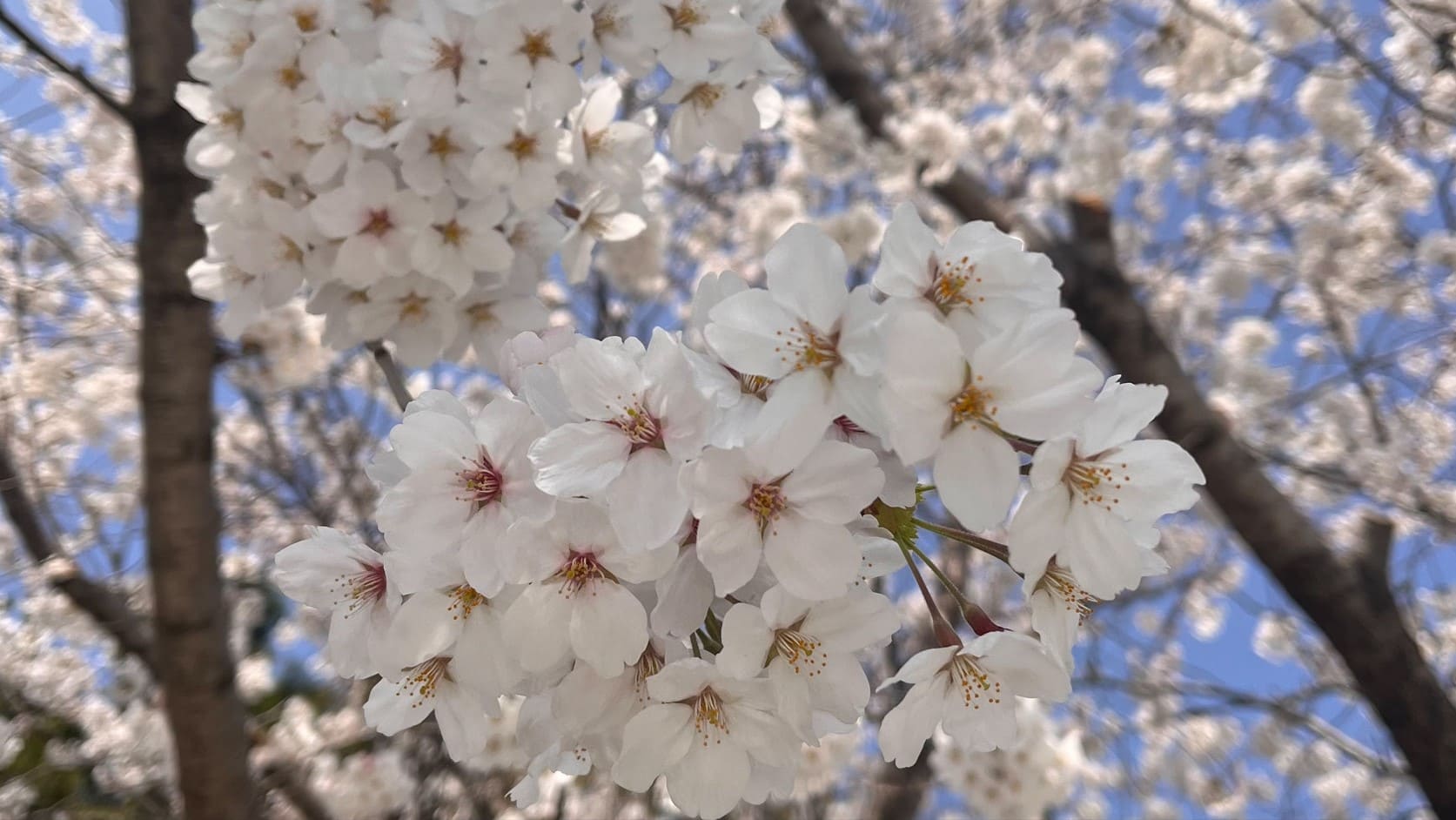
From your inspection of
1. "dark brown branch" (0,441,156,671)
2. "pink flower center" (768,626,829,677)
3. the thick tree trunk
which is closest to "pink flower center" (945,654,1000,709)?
"pink flower center" (768,626,829,677)

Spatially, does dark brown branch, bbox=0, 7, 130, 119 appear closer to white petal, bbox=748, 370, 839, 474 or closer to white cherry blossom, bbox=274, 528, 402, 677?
white cherry blossom, bbox=274, 528, 402, 677

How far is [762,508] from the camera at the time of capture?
0.53 meters

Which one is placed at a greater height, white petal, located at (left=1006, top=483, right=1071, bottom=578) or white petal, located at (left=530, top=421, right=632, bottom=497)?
white petal, located at (left=530, top=421, right=632, bottom=497)

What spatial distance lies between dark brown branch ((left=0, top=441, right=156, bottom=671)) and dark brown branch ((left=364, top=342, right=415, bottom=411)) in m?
1.13

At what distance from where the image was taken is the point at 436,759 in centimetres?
250

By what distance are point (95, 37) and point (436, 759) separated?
3.90 meters

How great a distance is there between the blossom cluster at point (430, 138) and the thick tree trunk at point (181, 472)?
37 centimetres

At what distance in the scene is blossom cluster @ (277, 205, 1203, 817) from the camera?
20.2 inches

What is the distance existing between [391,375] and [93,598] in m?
1.38

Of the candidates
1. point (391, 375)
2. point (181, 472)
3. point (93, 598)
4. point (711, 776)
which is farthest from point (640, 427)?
point (93, 598)

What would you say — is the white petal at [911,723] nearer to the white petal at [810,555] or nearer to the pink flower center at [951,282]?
the white petal at [810,555]

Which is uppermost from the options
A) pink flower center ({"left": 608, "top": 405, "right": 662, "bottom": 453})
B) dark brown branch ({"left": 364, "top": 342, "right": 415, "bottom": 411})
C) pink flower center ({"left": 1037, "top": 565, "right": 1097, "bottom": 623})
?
dark brown branch ({"left": 364, "top": 342, "right": 415, "bottom": 411})

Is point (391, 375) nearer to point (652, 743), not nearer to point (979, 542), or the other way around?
point (652, 743)

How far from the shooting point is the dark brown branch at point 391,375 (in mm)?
881
